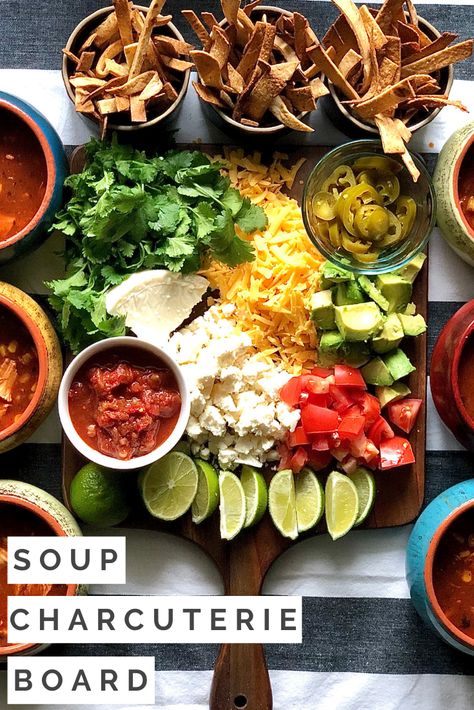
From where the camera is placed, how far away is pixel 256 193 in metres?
2.28

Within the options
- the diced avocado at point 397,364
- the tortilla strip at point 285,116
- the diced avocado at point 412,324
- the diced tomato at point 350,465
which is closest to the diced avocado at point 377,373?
the diced avocado at point 397,364

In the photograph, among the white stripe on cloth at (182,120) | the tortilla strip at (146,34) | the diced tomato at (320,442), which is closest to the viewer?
the tortilla strip at (146,34)

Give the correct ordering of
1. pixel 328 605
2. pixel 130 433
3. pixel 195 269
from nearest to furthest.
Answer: pixel 130 433, pixel 195 269, pixel 328 605

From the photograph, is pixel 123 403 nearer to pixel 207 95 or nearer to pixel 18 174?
pixel 18 174

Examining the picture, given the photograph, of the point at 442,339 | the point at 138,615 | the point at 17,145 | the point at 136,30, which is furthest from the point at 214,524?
the point at 136,30

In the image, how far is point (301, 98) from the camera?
2.11m

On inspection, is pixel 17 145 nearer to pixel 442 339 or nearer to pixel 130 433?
pixel 130 433

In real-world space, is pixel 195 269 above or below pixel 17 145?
below

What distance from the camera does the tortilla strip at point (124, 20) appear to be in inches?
80.8

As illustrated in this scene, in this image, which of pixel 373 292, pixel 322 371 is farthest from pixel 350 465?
pixel 373 292

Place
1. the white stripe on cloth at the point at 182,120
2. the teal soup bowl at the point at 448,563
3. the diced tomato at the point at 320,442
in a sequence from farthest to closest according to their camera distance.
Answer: the white stripe on cloth at the point at 182,120 < the diced tomato at the point at 320,442 < the teal soup bowl at the point at 448,563

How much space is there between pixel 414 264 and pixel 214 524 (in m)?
0.95

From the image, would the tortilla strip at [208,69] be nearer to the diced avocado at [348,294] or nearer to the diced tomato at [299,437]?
the diced avocado at [348,294]

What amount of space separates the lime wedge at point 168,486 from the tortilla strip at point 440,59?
1.24 m
